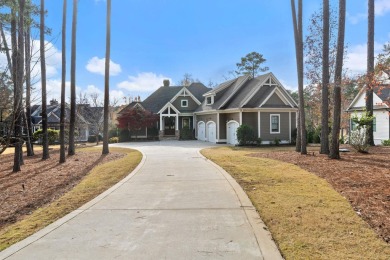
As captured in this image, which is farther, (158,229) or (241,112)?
(241,112)

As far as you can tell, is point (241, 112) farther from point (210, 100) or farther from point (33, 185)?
point (33, 185)

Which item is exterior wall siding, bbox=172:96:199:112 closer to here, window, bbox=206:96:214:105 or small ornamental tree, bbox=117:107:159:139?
small ornamental tree, bbox=117:107:159:139

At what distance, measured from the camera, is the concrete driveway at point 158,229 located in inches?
170

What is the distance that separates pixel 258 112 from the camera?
27.9 meters

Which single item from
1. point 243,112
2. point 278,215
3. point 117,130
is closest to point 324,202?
point 278,215

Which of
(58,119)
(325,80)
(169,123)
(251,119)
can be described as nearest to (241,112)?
(251,119)

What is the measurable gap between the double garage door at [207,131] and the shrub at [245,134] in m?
4.53

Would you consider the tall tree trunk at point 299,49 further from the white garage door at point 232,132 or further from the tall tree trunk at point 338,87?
the white garage door at point 232,132

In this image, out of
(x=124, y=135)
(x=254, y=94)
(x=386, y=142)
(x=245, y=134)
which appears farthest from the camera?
(x=124, y=135)

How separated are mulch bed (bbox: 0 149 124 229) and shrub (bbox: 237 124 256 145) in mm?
13728

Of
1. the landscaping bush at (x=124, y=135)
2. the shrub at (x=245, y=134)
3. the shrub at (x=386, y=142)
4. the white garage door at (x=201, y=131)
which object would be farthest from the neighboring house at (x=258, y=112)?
the landscaping bush at (x=124, y=135)

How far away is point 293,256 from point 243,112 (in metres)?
24.2

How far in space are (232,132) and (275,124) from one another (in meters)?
3.89

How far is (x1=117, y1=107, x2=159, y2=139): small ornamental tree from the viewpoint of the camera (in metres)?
35.8
